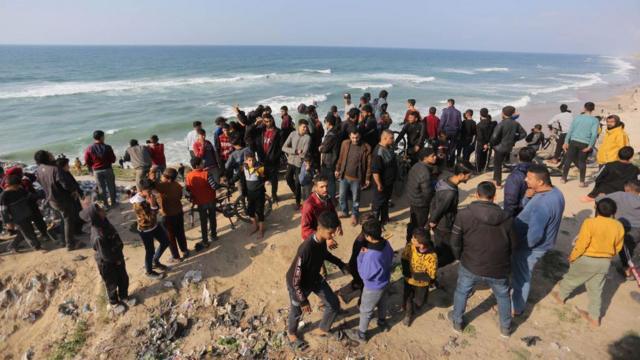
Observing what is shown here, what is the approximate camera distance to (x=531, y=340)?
4.43 metres

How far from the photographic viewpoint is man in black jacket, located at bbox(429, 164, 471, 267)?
4840 millimetres

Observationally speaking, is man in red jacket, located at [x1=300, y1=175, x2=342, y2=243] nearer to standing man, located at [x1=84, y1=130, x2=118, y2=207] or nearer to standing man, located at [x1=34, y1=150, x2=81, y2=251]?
standing man, located at [x1=34, y1=150, x2=81, y2=251]

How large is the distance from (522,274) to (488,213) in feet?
4.67

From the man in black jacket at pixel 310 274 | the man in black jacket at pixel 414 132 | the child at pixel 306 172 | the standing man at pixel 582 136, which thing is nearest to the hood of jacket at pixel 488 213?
the man in black jacket at pixel 310 274

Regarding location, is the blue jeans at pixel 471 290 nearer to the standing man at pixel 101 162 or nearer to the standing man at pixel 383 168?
the standing man at pixel 383 168

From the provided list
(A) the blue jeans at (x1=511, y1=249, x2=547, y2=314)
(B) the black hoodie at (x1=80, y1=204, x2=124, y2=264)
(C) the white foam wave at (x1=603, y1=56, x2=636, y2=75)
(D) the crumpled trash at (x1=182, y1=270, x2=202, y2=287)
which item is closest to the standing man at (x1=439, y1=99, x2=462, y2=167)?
(A) the blue jeans at (x1=511, y1=249, x2=547, y2=314)

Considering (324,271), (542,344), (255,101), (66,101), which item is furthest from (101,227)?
(66,101)

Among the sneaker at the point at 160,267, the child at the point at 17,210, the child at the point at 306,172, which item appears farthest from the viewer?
the child at the point at 306,172

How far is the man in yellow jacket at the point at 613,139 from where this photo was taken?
6832 millimetres

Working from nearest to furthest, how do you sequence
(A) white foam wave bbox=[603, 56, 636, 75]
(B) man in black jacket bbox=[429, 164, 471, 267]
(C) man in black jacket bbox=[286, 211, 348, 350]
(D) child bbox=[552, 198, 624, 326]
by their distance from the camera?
1. (C) man in black jacket bbox=[286, 211, 348, 350]
2. (D) child bbox=[552, 198, 624, 326]
3. (B) man in black jacket bbox=[429, 164, 471, 267]
4. (A) white foam wave bbox=[603, 56, 636, 75]

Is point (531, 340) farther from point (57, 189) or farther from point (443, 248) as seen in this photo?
point (57, 189)

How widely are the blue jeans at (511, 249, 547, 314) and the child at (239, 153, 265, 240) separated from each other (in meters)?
4.08

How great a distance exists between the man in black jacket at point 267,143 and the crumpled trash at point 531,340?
200 inches

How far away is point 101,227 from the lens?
195 inches
